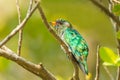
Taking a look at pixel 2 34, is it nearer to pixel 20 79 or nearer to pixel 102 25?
pixel 20 79

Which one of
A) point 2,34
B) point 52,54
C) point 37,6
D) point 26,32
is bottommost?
point 52,54

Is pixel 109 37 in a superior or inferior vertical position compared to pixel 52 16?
inferior

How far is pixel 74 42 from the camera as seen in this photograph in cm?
347

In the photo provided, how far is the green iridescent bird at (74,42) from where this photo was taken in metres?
2.98

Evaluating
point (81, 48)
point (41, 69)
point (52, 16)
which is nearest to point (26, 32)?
point (52, 16)

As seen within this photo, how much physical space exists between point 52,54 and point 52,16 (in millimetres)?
2109

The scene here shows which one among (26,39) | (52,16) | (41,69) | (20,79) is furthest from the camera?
(26,39)

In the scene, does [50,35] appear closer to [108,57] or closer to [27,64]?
[27,64]

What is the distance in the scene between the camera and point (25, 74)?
24.4 feet

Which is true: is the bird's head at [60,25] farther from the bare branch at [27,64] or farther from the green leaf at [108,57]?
the green leaf at [108,57]

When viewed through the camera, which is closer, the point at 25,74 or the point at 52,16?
the point at 52,16

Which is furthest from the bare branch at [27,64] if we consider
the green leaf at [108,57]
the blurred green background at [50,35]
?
the blurred green background at [50,35]

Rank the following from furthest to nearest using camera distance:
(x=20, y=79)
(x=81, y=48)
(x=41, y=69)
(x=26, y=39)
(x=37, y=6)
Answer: (x=26, y=39)
(x=20, y=79)
(x=81, y=48)
(x=41, y=69)
(x=37, y=6)

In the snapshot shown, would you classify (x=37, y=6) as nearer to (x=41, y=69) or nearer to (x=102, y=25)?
(x=41, y=69)
